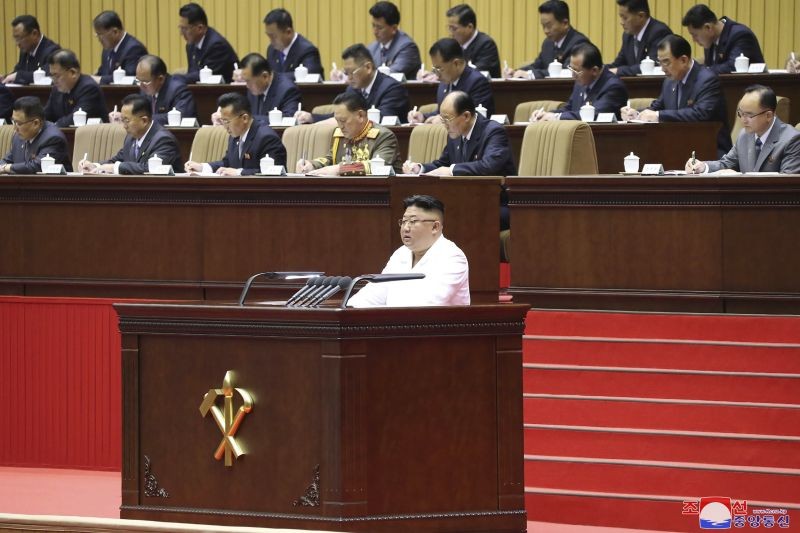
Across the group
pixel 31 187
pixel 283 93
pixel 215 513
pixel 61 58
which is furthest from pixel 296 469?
pixel 61 58

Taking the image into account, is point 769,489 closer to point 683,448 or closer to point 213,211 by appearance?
point 683,448

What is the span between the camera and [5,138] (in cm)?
790

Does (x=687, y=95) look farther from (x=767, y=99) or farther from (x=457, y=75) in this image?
(x=767, y=99)

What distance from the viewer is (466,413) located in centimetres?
369

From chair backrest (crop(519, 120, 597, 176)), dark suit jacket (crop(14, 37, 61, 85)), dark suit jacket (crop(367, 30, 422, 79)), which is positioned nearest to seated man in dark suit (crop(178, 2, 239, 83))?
dark suit jacket (crop(367, 30, 422, 79))

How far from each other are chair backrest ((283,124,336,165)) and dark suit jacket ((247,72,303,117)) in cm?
95

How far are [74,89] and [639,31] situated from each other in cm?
348

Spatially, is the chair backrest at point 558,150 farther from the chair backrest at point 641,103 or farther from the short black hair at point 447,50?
the chair backrest at point 641,103

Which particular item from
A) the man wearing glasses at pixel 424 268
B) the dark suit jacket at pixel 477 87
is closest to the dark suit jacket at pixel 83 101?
the dark suit jacket at pixel 477 87

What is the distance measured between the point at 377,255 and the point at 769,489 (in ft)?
6.41

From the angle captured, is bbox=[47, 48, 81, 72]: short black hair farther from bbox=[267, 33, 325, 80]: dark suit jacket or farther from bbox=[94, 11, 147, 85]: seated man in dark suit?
bbox=[267, 33, 325, 80]: dark suit jacket

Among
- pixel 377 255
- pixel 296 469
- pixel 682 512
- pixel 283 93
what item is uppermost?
pixel 283 93

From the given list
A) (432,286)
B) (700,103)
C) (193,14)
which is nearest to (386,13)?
(193,14)

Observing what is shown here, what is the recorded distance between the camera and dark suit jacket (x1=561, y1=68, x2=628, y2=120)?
750 cm
